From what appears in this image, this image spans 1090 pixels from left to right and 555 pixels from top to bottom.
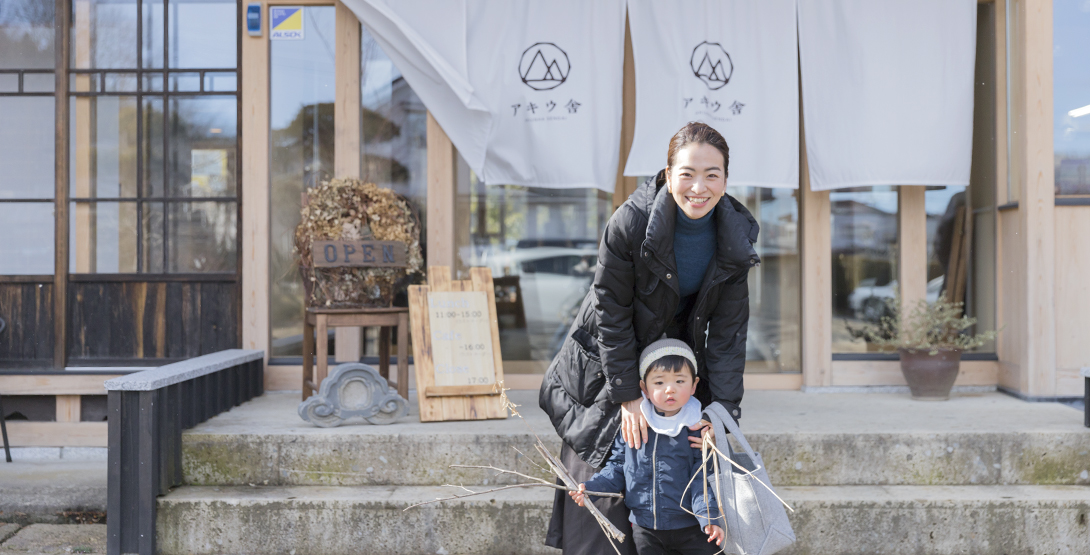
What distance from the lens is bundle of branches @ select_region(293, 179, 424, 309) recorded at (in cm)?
456

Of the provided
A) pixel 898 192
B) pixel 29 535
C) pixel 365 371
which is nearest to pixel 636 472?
pixel 365 371

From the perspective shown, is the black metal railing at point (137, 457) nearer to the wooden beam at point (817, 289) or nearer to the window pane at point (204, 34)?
the window pane at point (204, 34)

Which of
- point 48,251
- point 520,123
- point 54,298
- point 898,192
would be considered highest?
point 520,123

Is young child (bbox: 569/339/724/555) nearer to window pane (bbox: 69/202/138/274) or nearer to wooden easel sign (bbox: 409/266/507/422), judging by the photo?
wooden easel sign (bbox: 409/266/507/422)

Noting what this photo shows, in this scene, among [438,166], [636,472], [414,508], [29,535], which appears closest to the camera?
[636,472]

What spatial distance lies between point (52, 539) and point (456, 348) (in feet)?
7.43

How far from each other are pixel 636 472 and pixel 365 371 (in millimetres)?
2145

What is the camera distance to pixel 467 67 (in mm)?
5004

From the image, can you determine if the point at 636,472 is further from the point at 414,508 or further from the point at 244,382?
the point at 244,382

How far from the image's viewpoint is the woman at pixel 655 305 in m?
2.35

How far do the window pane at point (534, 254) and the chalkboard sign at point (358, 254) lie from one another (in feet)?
3.24

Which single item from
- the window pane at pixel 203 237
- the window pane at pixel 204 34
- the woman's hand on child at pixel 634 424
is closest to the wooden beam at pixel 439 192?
the window pane at pixel 203 237

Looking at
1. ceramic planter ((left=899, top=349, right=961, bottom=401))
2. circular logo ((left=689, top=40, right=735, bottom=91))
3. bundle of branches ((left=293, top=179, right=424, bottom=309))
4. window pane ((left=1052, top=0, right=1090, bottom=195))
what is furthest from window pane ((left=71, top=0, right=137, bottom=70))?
window pane ((left=1052, top=0, right=1090, bottom=195))

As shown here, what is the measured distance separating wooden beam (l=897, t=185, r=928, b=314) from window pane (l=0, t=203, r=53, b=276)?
19.0ft
